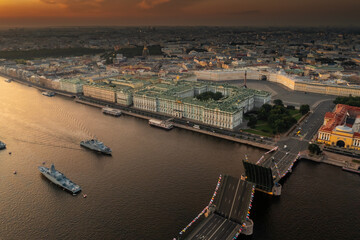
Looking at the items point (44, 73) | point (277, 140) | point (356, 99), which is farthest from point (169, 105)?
point (44, 73)

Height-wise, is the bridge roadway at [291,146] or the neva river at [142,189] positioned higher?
the bridge roadway at [291,146]

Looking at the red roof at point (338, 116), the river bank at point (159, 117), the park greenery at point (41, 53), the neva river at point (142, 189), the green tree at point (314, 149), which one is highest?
the park greenery at point (41, 53)

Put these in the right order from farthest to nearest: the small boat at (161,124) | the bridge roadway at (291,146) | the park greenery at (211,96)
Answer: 1. the park greenery at (211,96)
2. the small boat at (161,124)
3. the bridge roadway at (291,146)

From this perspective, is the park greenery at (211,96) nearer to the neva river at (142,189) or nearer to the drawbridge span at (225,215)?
the neva river at (142,189)

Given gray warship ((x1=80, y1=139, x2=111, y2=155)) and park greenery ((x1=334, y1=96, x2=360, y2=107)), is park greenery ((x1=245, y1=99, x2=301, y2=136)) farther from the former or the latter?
gray warship ((x1=80, y1=139, x2=111, y2=155))

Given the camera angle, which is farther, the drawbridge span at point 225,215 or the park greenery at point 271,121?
the park greenery at point 271,121

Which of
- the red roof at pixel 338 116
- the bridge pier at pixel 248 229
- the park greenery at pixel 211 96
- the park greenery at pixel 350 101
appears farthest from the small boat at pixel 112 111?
the park greenery at pixel 350 101
